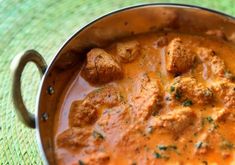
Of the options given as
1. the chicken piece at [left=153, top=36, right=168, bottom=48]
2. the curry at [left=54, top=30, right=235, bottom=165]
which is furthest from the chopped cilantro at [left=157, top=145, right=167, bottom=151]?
the chicken piece at [left=153, top=36, right=168, bottom=48]

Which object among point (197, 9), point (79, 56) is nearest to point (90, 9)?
point (79, 56)

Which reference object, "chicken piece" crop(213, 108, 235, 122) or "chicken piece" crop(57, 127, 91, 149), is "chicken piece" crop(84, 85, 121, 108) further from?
"chicken piece" crop(213, 108, 235, 122)

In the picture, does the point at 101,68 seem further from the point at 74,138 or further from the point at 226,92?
the point at 226,92

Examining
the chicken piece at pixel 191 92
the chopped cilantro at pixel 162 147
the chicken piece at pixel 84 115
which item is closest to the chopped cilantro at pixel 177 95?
the chicken piece at pixel 191 92

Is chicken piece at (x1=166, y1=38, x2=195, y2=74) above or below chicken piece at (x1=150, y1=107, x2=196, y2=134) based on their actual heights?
above

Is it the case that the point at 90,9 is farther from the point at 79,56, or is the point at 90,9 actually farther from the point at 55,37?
the point at 79,56

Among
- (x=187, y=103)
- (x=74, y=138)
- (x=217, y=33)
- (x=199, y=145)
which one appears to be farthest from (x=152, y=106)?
(x=217, y=33)
